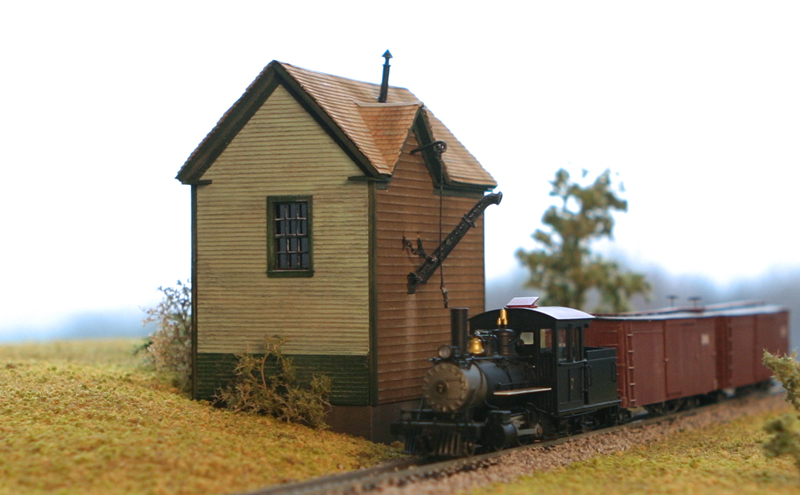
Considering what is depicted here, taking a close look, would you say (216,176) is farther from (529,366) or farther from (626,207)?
(626,207)

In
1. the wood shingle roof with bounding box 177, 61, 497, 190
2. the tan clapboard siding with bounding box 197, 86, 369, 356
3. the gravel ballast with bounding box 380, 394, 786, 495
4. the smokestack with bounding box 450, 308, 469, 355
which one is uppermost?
the wood shingle roof with bounding box 177, 61, 497, 190

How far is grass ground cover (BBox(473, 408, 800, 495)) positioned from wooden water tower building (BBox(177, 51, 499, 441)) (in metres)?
4.84

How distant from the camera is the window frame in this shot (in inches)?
717

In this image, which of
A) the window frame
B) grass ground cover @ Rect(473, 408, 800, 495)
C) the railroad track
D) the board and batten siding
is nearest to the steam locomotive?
the railroad track

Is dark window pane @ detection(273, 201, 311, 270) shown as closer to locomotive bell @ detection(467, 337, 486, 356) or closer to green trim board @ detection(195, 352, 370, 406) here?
green trim board @ detection(195, 352, 370, 406)

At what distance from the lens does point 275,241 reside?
61.2 feet

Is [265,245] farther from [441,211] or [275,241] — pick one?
[441,211]

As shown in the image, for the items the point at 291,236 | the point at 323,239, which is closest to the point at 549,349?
the point at 323,239

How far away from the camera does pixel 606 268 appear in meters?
33.7

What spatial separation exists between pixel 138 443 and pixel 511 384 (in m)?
7.30

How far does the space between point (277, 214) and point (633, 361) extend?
9625 millimetres

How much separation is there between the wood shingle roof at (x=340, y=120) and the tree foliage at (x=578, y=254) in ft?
46.7

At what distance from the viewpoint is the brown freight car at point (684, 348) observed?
2037cm

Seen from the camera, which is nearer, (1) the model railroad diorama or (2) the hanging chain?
(1) the model railroad diorama
